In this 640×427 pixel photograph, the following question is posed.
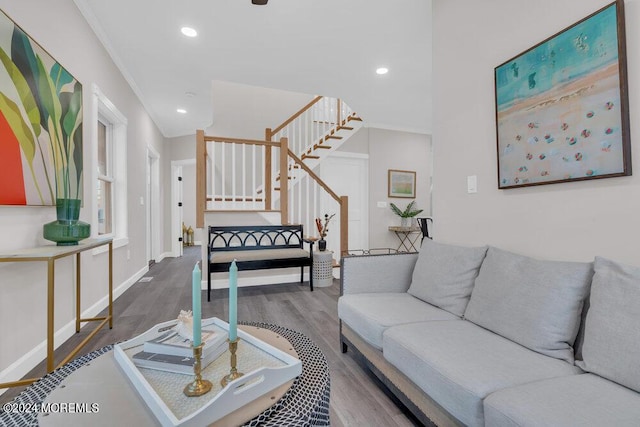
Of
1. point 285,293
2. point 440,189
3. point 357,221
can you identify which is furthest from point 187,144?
point 440,189

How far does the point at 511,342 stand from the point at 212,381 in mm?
1224

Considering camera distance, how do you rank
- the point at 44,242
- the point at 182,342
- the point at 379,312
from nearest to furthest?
the point at 182,342, the point at 379,312, the point at 44,242

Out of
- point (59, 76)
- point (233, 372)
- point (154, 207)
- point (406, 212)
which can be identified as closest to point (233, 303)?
point (233, 372)

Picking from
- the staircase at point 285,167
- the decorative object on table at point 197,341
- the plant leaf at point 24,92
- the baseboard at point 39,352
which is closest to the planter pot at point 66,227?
the plant leaf at point 24,92

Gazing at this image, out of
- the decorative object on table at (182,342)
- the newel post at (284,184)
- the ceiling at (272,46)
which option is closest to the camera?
the decorative object on table at (182,342)

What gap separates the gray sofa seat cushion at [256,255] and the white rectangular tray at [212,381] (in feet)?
7.51

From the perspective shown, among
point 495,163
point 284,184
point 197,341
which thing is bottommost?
point 197,341

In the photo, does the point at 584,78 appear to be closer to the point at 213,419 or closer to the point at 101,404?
the point at 213,419

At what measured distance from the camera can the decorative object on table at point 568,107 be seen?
51.0 inches

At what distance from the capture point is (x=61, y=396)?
78cm

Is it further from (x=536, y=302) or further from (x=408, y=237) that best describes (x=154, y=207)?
(x=536, y=302)

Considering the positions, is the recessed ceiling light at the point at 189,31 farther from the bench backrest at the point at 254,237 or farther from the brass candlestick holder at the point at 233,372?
the brass candlestick holder at the point at 233,372

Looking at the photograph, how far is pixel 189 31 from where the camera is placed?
2945mm

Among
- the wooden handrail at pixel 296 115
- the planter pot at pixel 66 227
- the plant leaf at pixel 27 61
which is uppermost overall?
the wooden handrail at pixel 296 115
